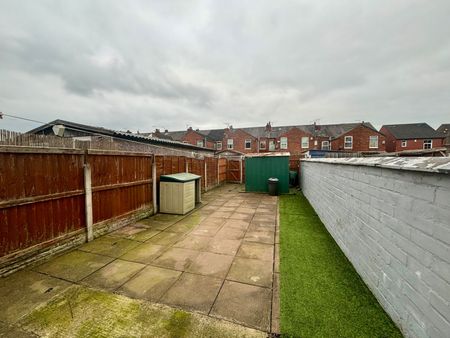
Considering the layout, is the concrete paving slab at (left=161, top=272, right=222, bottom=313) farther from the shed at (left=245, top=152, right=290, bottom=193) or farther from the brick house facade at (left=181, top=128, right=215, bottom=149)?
the brick house facade at (left=181, top=128, right=215, bottom=149)

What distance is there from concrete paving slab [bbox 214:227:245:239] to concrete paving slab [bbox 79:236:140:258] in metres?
2.22

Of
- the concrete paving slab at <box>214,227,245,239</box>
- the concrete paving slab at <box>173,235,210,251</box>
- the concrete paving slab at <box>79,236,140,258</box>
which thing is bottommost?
the concrete paving slab at <box>214,227,245,239</box>

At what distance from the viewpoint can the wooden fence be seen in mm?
3430

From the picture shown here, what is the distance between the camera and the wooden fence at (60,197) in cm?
343

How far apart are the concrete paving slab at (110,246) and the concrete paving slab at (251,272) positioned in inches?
102

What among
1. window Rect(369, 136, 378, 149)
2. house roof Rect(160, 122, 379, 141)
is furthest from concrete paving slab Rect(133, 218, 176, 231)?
window Rect(369, 136, 378, 149)

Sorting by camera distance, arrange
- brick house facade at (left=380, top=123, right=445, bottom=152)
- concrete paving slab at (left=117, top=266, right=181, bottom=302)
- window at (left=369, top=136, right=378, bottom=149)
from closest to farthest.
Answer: concrete paving slab at (left=117, top=266, right=181, bottom=302) < window at (left=369, top=136, right=378, bottom=149) < brick house facade at (left=380, top=123, right=445, bottom=152)

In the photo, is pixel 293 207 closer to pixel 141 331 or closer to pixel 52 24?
pixel 141 331

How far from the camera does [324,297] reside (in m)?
2.82

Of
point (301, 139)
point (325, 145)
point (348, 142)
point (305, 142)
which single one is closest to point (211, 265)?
point (301, 139)

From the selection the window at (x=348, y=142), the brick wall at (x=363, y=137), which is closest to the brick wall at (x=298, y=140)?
the window at (x=348, y=142)

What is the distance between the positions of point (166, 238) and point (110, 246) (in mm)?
1322

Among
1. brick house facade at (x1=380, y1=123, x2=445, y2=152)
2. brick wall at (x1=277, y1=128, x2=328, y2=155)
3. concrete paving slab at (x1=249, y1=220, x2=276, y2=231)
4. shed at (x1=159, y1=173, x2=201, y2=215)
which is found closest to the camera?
concrete paving slab at (x1=249, y1=220, x2=276, y2=231)

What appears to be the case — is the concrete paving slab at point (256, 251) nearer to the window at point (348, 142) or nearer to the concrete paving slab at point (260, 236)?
the concrete paving slab at point (260, 236)
